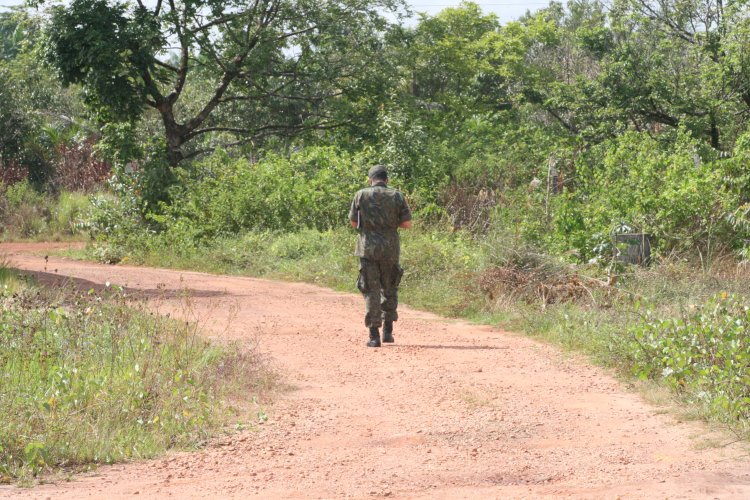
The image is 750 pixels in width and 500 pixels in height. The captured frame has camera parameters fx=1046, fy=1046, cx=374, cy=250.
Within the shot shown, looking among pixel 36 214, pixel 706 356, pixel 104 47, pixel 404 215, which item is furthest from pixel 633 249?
pixel 36 214

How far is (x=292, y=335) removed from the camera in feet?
36.5

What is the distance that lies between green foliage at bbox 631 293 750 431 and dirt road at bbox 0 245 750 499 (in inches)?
11.3

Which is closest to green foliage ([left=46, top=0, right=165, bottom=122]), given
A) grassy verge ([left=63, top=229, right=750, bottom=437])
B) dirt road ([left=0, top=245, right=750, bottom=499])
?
grassy verge ([left=63, top=229, right=750, bottom=437])

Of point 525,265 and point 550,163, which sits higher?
point 550,163

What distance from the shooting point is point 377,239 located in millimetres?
10438

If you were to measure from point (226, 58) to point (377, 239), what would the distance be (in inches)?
519

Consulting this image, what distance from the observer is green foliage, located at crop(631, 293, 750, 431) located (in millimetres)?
7078

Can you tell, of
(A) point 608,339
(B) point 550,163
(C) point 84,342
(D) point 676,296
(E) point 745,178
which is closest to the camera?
(C) point 84,342

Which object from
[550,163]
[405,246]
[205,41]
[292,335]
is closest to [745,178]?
[550,163]

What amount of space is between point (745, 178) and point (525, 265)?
3593 millimetres

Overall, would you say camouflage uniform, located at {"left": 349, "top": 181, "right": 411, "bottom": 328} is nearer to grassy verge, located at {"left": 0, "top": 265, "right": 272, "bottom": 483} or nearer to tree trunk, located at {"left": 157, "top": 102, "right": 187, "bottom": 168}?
grassy verge, located at {"left": 0, "top": 265, "right": 272, "bottom": 483}

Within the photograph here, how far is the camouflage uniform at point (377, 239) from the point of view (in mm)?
10406

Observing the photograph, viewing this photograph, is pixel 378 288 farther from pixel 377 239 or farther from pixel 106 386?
pixel 106 386

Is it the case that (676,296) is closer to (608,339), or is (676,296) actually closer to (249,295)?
(608,339)
